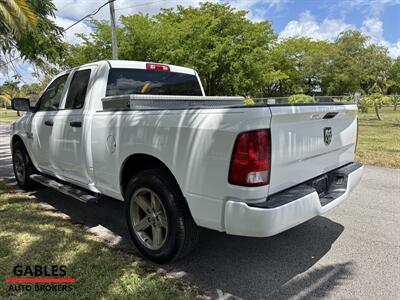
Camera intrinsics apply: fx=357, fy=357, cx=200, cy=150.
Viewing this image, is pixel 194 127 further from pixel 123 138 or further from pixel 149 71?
pixel 149 71

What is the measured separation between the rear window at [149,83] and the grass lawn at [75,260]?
69.3 inches

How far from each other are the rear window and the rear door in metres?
0.33

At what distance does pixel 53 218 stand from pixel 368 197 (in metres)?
4.73

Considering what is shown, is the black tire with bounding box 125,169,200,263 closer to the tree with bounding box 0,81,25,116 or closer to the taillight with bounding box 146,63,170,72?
the taillight with bounding box 146,63,170,72

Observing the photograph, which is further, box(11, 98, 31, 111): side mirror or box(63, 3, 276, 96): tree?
box(63, 3, 276, 96): tree

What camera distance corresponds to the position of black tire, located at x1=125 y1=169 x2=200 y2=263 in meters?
3.18

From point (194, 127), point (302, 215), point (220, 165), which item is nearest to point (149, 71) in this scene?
point (194, 127)

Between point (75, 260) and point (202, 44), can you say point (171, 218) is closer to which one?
point (75, 260)

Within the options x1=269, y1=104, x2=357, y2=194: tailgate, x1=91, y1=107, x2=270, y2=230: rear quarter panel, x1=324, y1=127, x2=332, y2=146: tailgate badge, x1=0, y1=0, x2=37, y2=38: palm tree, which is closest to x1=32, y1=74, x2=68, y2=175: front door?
x1=91, y1=107, x2=270, y2=230: rear quarter panel

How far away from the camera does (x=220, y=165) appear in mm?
2748

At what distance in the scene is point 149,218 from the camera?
11.6 ft

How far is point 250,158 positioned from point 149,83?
2.47 m

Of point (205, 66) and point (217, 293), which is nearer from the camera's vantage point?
point (217, 293)

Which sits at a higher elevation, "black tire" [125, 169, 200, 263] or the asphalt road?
"black tire" [125, 169, 200, 263]
